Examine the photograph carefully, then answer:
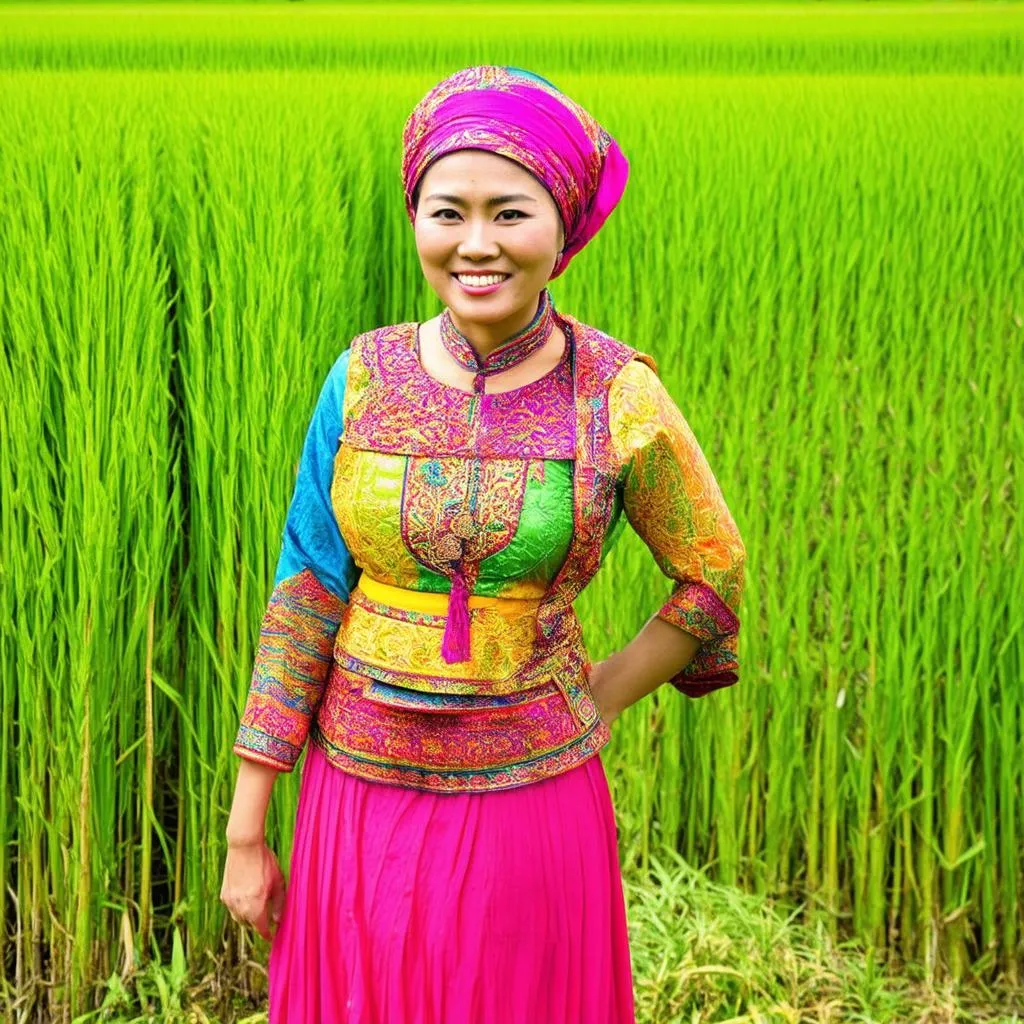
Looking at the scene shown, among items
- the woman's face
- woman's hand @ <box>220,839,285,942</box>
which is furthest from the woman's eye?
woman's hand @ <box>220,839,285,942</box>

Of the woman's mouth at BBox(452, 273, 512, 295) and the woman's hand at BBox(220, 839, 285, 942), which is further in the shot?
the woman's hand at BBox(220, 839, 285, 942)

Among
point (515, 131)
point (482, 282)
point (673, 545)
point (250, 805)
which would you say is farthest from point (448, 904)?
point (515, 131)

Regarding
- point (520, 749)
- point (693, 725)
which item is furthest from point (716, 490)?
point (693, 725)

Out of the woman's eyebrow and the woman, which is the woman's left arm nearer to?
the woman

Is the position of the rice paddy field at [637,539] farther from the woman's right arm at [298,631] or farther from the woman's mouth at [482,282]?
the woman's mouth at [482,282]

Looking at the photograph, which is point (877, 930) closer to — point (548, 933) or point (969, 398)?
point (969, 398)

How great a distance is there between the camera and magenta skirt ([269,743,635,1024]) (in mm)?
1113

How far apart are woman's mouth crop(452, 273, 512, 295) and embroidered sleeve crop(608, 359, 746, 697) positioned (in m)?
0.13

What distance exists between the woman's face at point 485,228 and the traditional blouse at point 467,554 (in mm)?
80

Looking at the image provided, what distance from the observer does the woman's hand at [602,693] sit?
1.23 metres

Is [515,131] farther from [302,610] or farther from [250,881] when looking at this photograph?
[250,881]

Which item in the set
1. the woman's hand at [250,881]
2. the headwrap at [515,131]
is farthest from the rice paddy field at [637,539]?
the headwrap at [515,131]

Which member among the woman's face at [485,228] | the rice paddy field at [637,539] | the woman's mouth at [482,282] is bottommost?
the rice paddy field at [637,539]

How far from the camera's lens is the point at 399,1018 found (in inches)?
44.4
